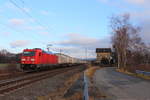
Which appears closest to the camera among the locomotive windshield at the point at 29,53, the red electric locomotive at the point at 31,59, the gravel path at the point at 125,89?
the gravel path at the point at 125,89

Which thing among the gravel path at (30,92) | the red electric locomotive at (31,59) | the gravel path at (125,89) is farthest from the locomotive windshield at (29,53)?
the gravel path at (30,92)

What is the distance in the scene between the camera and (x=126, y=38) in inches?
2048

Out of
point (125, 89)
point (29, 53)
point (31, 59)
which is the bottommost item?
point (125, 89)

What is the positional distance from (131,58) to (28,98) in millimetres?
56575

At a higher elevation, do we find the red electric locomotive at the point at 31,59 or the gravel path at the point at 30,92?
the red electric locomotive at the point at 31,59

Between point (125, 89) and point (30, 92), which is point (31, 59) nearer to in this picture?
point (30, 92)

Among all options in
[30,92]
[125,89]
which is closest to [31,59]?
[30,92]

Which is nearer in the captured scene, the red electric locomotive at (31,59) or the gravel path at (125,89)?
the gravel path at (125,89)

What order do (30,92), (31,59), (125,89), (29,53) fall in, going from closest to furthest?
(30,92) → (125,89) → (31,59) → (29,53)

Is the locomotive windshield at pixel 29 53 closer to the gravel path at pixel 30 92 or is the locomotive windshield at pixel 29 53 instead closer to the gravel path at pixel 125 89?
the gravel path at pixel 125 89

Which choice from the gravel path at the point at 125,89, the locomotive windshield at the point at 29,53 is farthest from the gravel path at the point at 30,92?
the locomotive windshield at the point at 29,53

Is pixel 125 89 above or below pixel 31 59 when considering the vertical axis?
below

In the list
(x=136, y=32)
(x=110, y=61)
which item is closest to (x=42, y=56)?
(x=136, y=32)

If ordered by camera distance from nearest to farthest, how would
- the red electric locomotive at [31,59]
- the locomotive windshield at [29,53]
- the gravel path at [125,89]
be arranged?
the gravel path at [125,89] < the red electric locomotive at [31,59] < the locomotive windshield at [29,53]
